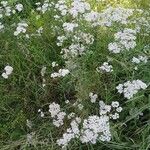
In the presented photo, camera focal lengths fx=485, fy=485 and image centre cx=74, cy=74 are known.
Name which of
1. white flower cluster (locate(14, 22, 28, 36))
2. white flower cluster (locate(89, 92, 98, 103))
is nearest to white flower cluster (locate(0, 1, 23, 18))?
white flower cluster (locate(14, 22, 28, 36))

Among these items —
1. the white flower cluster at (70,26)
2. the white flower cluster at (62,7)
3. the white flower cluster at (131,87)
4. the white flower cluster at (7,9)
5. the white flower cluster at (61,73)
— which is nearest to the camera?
the white flower cluster at (131,87)

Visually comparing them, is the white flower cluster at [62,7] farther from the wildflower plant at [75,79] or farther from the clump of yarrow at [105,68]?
the clump of yarrow at [105,68]

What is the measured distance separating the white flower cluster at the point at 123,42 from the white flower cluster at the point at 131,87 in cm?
27

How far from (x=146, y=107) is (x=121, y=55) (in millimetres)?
466

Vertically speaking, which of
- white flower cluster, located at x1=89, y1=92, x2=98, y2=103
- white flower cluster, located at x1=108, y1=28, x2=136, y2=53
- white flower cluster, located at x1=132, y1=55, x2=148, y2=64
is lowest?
white flower cluster, located at x1=89, y1=92, x2=98, y2=103

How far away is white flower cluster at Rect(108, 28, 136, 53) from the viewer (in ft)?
Answer: 11.0

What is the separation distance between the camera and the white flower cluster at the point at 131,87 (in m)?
3.18

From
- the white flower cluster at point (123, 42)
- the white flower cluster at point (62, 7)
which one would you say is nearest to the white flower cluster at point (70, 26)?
the white flower cluster at point (62, 7)

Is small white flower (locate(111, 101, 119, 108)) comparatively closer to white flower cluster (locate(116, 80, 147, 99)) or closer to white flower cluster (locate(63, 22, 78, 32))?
white flower cluster (locate(116, 80, 147, 99))

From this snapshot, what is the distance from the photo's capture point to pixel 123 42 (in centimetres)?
338

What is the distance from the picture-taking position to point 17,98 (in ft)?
11.8

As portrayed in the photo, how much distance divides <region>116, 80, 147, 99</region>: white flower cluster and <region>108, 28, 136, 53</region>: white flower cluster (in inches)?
10.5

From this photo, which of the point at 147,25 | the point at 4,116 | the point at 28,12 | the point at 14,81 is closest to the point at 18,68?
the point at 14,81

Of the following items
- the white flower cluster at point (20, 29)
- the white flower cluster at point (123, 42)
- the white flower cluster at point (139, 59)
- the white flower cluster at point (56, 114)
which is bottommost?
the white flower cluster at point (56, 114)
